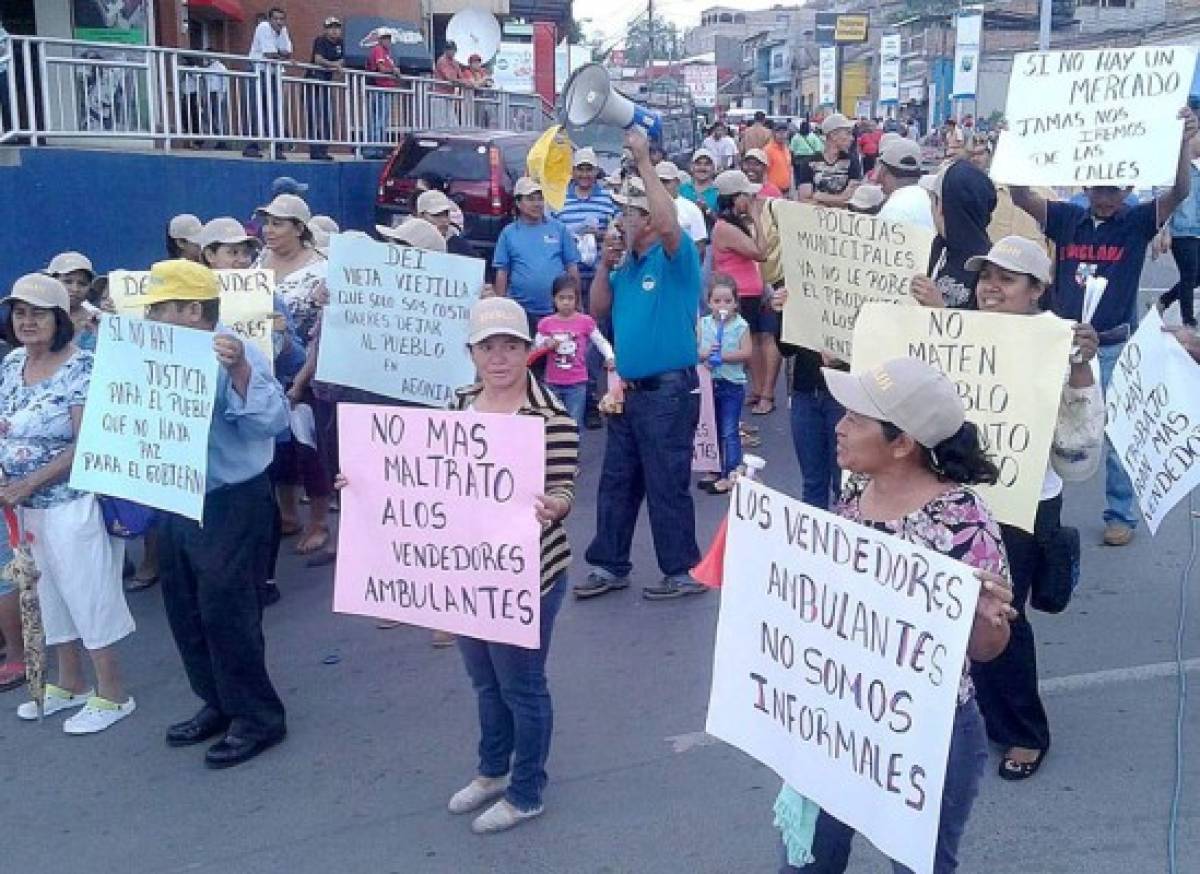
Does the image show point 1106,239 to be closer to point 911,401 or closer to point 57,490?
point 911,401

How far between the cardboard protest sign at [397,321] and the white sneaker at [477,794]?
238cm

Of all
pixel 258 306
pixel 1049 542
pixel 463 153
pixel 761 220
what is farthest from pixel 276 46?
pixel 1049 542

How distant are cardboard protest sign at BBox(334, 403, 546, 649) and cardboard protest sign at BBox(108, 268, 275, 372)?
185 cm

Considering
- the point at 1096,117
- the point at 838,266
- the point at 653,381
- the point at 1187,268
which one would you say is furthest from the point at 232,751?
the point at 1187,268

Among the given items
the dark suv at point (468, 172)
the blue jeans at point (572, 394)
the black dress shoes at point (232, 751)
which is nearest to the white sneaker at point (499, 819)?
the black dress shoes at point (232, 751)

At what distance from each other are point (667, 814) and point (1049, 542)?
5.02ft

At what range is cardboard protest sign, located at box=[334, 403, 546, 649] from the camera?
13.5ft

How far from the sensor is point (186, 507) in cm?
476

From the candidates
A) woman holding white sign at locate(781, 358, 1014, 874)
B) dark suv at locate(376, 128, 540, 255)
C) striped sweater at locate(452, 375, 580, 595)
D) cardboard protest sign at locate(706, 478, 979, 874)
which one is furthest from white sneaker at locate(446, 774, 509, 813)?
dark suv at locate(376, 128, 540, 255)

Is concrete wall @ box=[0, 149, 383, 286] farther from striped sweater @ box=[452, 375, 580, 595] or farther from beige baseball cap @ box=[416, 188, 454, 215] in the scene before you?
striped sweater @ box=[452, 375, 580, 595]

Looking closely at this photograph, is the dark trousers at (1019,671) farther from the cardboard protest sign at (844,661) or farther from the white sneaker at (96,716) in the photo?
the white sneaker at (96,716)

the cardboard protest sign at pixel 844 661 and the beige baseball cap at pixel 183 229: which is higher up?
the beige baseball cap at pixel 183 229

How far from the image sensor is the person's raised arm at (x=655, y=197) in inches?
224

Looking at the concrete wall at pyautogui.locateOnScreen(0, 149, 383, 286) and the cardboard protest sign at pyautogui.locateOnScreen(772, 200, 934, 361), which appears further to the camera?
the concrete wall at pyautogui.locateOnScreen(0, 149, 383, 286)
